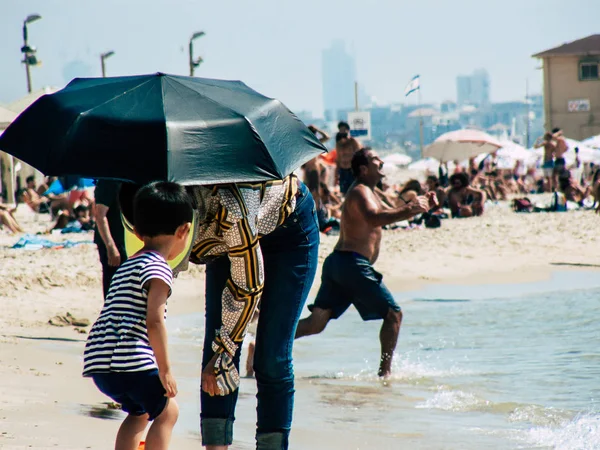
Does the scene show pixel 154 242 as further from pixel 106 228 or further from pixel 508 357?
pixel 508 357

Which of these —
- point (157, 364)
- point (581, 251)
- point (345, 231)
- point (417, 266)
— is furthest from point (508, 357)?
point (581, 251)

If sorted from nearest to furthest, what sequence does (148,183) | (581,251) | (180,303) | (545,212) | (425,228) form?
(148,183), (180,303), (581,251), (425,228), (545,212)

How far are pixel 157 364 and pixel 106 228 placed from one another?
3.79 meters

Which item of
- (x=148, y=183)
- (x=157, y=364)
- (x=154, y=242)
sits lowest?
(x=157, y=364)

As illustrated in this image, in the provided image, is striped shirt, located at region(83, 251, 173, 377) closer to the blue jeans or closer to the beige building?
the blue jeans

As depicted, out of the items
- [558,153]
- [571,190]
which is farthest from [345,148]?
[558,153]

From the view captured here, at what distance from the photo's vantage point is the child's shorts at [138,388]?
3.31 m

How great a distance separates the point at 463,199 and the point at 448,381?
13184mm

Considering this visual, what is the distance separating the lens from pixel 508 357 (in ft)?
25.9

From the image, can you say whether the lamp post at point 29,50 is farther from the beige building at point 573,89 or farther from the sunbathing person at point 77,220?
the beige building at point 573,89

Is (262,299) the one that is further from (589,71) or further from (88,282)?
(589,71)

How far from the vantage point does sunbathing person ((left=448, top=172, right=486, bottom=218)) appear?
1934cm

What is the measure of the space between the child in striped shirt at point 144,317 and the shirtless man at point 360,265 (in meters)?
3.13

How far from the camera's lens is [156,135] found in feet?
10.6
